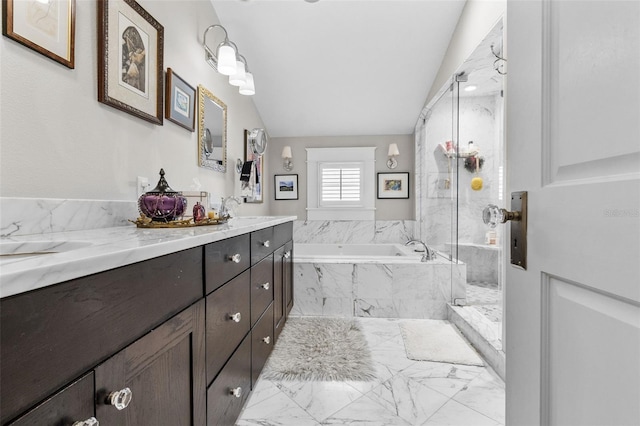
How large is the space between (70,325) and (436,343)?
236 centimetres

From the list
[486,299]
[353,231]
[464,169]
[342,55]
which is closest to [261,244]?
[342,55]

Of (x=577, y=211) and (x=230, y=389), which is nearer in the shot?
(x=577, y=211)

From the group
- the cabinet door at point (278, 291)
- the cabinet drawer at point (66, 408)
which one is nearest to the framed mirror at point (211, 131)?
the cabinet door at point (278, 291)

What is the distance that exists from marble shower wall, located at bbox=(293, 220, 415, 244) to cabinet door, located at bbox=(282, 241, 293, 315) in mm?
1569

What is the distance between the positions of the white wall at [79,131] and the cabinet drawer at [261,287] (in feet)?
2.43

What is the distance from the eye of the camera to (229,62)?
2043mm

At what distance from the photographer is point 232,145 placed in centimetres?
291

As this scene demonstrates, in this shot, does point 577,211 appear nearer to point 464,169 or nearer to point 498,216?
point 498,216

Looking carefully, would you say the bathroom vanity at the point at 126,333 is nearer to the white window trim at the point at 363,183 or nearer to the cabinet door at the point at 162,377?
the cabinet door at the point at 162,377

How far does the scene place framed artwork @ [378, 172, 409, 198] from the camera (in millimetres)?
4289

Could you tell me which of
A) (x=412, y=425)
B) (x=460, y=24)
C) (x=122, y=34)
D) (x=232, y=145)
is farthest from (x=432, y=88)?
(x=412, y=425)

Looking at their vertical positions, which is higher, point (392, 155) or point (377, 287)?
point (392, 155)

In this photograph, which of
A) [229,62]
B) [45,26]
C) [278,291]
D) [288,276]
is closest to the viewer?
[45,26]

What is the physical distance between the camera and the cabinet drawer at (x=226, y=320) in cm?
107
